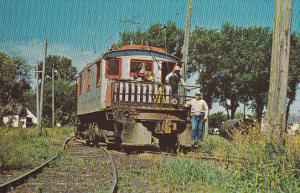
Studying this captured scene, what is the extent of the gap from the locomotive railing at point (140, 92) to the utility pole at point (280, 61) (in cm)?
650

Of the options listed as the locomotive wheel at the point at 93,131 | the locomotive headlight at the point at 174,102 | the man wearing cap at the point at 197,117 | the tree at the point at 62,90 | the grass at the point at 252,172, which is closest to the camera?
the grass at the point at 252,172

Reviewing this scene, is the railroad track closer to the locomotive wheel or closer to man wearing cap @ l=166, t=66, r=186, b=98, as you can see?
man wearing cap @ l=166, t=66, r=186, b=98

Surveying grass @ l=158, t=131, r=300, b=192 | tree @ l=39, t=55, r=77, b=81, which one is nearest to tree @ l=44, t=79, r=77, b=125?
tree @ l=39, t=55, r=77, b=81

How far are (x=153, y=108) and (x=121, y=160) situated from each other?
2.29m

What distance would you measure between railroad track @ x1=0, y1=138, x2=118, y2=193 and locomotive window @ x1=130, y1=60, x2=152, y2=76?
4.53m

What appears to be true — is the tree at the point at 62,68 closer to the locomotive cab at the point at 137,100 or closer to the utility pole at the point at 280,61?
the locomotive cab at the point at 137,100

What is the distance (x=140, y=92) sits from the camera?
14258mm

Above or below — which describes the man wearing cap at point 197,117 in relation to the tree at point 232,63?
below

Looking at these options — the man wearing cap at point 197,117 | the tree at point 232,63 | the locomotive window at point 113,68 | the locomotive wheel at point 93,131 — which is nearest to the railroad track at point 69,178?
the man wearing cap at point 197,117

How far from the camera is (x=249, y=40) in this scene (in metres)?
51.0

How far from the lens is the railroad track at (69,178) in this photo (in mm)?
7340

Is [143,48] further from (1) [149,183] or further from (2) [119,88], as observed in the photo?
(1) [149,183]

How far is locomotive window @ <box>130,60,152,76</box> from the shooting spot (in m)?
15.6

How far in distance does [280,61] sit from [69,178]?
4516 millimetres
